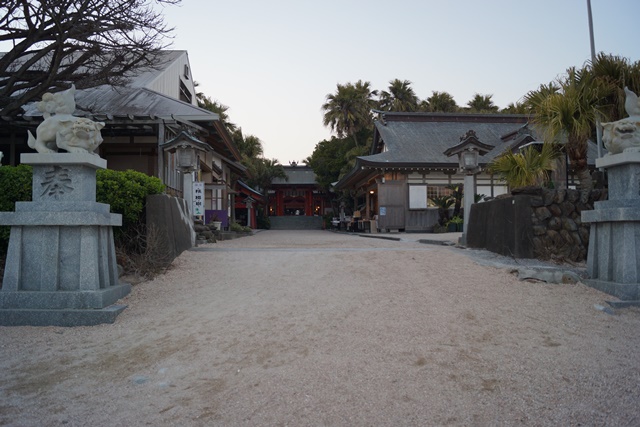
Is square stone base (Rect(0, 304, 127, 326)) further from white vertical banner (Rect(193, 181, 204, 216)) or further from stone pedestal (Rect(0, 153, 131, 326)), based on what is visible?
white vertical banner (Rect(193, 181, 204, 216))

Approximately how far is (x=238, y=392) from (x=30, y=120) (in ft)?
39.6

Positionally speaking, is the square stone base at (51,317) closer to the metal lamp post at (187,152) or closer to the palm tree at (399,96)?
the metal lamp post at (187,152)

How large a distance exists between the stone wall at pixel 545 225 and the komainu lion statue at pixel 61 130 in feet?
23.3

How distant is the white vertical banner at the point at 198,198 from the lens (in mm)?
13102

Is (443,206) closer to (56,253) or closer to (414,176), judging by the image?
(414,176)

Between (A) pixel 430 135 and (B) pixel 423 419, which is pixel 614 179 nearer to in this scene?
(B) pixel 423 419

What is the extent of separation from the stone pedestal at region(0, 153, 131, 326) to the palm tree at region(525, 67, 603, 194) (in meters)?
8.81

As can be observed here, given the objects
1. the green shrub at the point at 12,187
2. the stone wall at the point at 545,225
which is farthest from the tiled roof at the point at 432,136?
the green shrub at the point at 12,187

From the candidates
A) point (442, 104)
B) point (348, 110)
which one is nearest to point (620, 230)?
point (348, 110)

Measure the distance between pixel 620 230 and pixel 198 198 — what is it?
10.4 m

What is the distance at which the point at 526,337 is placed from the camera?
461 cm

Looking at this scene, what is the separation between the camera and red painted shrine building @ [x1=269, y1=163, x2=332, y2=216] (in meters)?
42.4

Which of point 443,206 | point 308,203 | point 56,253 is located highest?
point 308,203

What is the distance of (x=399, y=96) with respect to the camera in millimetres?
38375
